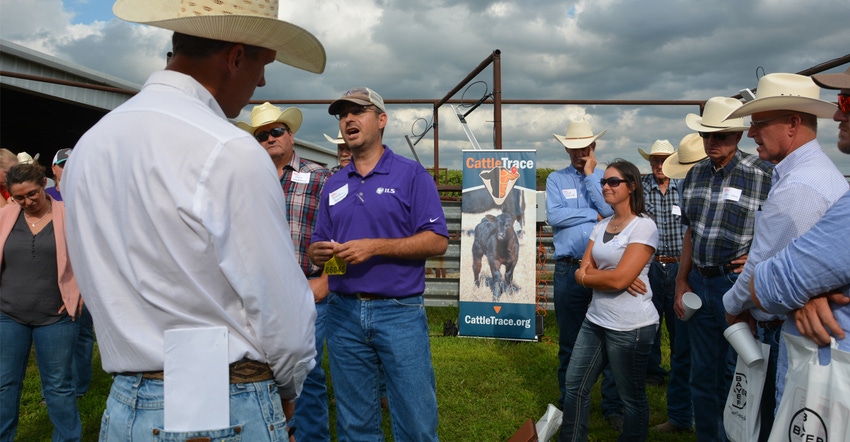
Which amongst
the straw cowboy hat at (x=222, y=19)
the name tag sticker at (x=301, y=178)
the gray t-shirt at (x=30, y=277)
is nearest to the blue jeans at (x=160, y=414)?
the straw cowboy hat at (x=222, y=19)

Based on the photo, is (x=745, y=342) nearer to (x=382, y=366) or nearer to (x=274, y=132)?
(x=382, y=366)

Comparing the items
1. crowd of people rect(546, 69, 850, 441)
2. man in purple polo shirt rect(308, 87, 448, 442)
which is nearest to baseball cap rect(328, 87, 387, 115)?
man in purple polo shirt rect(308, 87, 448, 442)

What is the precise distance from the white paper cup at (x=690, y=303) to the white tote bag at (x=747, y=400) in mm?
887

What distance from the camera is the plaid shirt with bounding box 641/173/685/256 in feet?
18.4

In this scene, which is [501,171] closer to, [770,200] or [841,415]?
[770,200]

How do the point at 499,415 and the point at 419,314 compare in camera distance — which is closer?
the point at 419,314

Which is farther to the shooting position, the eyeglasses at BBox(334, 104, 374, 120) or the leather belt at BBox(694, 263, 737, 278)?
the leather belt at BBox(694, 263, 737, 278)

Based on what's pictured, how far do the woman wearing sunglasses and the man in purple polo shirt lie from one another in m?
1.15

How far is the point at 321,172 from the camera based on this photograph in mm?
4418

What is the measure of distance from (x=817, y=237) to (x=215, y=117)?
2013 millimetres

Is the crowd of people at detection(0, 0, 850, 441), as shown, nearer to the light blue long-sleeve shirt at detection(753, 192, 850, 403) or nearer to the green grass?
the light blue long-sleeve shirt at detection(753, 192, 850, 403)

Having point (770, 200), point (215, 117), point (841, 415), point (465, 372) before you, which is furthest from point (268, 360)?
point (465, 372)

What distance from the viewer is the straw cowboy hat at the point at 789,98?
→ 9.30ft

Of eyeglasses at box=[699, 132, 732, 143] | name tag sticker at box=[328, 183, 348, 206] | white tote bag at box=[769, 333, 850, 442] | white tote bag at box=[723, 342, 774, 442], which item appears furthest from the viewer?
eyeglasses at box=[699, 132, 732, 143]
